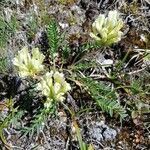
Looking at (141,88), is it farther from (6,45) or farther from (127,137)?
(6,45)

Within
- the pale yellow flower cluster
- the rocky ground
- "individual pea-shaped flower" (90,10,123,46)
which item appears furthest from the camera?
the rocky ground

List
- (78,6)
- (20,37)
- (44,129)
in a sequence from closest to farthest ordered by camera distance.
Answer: (44,129)
(20,37)
(78,6)

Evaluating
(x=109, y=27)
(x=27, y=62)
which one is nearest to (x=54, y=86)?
(x=27, y=62)

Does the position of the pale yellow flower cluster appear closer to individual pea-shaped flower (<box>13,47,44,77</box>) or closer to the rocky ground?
individual pea-shaped flower (<box>13,47,44,77</box>)

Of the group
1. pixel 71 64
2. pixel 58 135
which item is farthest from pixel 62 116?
pixel 71 64

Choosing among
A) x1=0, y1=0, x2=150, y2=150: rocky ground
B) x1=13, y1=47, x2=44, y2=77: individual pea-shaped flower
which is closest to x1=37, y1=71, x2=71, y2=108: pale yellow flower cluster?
x1=13, y1=47, x2=44, y2=77: individual pea-shaped flower

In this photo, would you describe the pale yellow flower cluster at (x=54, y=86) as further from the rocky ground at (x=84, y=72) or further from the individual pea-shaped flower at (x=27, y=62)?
the rocky ground at (x=84, y=72)
